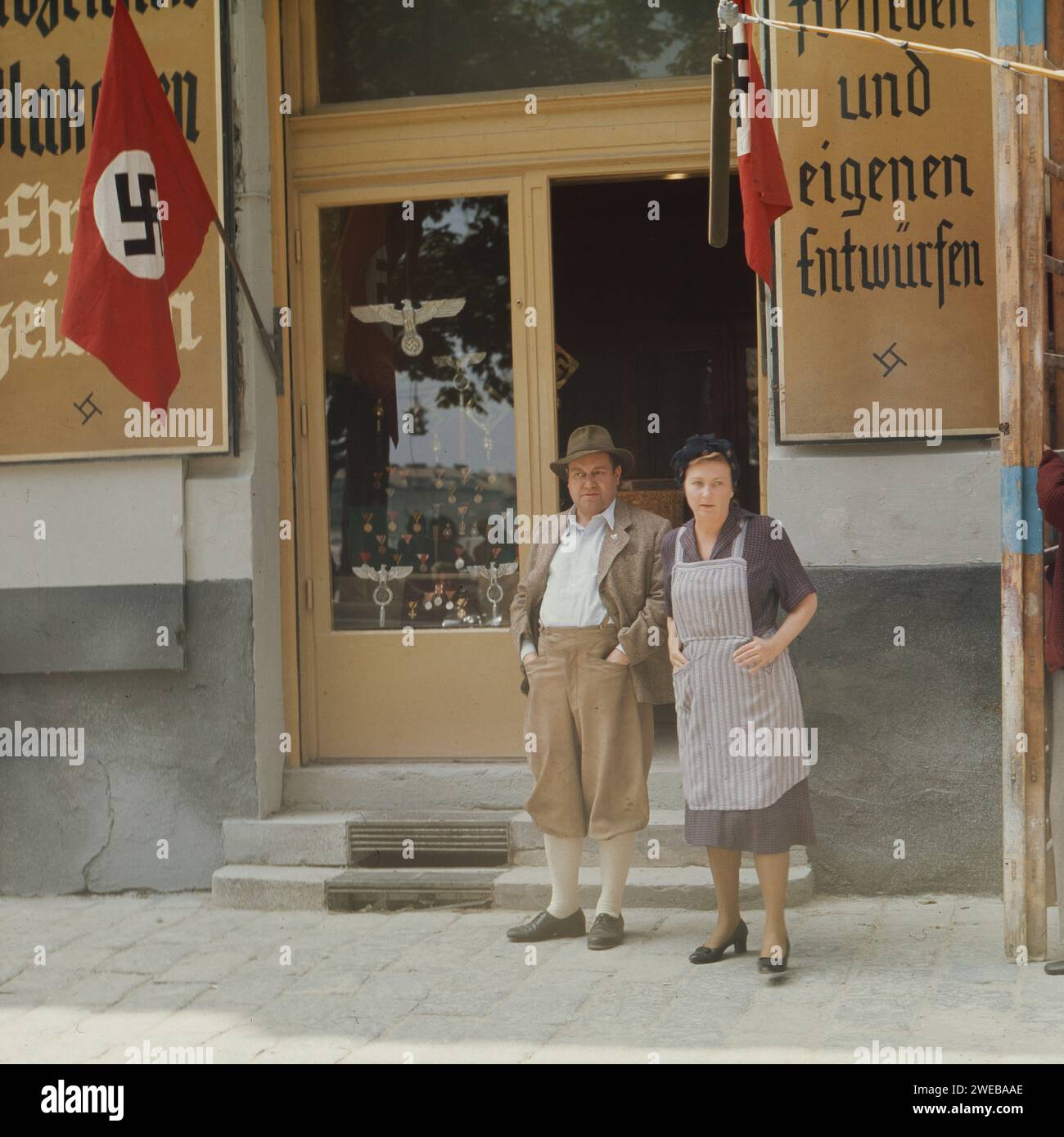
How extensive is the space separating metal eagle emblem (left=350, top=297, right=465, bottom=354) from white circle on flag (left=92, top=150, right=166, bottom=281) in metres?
1.22

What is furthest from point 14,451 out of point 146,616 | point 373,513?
point 373,513

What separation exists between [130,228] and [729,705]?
3233 millimetres

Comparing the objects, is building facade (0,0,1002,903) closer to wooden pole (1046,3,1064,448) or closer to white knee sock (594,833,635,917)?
white knee sock (594,833,635,917)

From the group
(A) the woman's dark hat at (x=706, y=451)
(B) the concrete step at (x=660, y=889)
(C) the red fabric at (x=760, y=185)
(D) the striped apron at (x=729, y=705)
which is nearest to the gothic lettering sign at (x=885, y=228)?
(C) the red fabric at (x=760, y=185)

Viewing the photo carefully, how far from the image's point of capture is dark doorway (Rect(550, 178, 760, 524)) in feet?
34.8

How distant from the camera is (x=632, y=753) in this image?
5930 mm

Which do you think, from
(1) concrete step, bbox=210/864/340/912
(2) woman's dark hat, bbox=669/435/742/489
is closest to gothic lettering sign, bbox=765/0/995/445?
(2) woman's dark hat, bbox=669/435/742/489

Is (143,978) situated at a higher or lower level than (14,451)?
lower

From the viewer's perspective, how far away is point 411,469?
24.5 ft

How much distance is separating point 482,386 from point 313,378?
815mm

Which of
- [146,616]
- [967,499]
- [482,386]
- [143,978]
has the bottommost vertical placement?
[143,978]

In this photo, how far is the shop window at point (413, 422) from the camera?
24.2 feet
